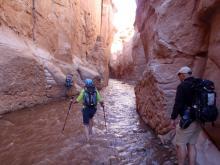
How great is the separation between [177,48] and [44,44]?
32.2ft

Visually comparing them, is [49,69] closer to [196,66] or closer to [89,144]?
[89,144]

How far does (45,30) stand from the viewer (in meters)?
15.4

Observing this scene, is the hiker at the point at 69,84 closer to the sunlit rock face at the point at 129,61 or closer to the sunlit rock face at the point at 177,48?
the sunlit rock face at the point at 177,48

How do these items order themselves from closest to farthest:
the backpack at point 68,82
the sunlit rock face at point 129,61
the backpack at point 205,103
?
the backpack at point 205,103, the backpack at point 68,82, the sunlit rock face at point 129,61

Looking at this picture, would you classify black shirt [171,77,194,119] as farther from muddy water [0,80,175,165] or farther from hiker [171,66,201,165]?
muddy water [0,80,175,165]

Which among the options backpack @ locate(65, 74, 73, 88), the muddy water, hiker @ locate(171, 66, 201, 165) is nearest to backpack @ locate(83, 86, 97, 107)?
the muddy water

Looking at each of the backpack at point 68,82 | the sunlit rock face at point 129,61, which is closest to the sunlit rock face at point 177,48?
the backpack at point 68,82

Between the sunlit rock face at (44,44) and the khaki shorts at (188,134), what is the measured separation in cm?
827

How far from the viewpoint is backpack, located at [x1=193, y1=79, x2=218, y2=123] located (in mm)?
4406

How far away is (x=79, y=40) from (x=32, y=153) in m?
14.9

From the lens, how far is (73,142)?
786cm

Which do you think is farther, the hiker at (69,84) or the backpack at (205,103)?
the hiker at (69,84)

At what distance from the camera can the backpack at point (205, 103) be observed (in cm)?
441

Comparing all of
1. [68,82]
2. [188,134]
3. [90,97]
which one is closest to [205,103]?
[188,134]
